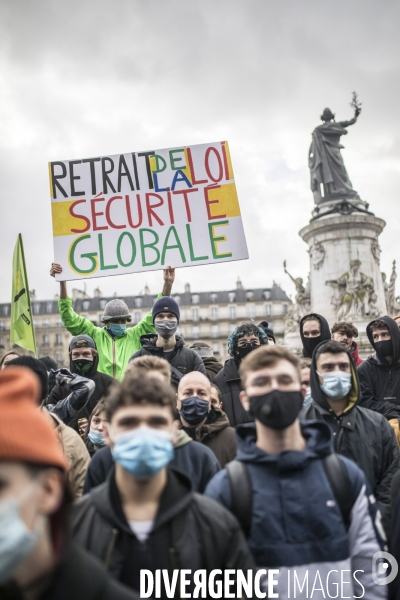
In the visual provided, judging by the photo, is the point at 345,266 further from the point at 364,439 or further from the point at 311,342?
the point at 364,439

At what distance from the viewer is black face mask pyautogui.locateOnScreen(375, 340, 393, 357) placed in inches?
224

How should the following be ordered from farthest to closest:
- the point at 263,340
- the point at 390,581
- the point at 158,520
→ the point at 263,340
the point at 390,581
the point at 158,520

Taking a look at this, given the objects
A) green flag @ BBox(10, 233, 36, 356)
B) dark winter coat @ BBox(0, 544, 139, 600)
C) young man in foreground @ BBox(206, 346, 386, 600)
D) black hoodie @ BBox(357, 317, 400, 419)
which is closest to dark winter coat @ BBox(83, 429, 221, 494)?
young man in foreground @ BBox(206, 346, 386, 600)

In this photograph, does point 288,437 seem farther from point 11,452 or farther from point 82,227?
point 82,227

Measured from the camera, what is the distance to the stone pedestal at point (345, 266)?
786 inches

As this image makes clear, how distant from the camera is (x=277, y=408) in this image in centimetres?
269

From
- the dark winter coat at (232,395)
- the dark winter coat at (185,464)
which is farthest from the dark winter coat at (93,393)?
the dark winter coat at (185,464)

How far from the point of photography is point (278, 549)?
8.25 feet

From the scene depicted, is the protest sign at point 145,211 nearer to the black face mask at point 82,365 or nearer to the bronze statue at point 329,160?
the black face mask at point 82,365

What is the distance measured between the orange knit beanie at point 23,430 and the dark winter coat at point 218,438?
2.33 m

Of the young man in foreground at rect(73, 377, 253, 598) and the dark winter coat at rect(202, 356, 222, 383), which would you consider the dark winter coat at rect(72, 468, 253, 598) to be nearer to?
the young man in foreground at rect(73, 377, 253, 598)

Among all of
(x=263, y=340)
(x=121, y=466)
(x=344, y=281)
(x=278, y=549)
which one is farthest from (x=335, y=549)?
(x=344, y=281)

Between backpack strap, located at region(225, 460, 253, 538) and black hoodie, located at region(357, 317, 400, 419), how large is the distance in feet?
9.56

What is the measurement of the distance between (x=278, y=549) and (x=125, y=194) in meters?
5.23
